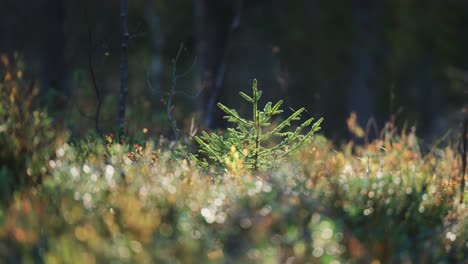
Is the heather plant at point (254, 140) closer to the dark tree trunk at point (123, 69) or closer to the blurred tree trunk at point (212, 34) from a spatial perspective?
the dark tree trunk at point (123, 69)

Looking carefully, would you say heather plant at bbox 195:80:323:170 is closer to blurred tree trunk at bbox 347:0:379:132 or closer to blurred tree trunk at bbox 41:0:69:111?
blurred tree trunk at bbox 347:0:379:132

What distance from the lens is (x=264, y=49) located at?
19547 mm

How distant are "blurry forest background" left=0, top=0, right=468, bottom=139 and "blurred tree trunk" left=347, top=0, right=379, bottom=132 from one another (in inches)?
0.9

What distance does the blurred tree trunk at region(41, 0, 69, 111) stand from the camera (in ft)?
45.4

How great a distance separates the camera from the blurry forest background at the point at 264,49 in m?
11.4

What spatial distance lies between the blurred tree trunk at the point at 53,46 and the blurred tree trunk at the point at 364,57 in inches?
263

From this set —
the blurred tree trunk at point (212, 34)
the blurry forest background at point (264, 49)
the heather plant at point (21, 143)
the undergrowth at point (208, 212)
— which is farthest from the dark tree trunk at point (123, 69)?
the blurred tree trunk at point (212, 34)

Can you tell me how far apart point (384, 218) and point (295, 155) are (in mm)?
1319

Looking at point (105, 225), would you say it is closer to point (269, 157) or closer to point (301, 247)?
point (301, 247)

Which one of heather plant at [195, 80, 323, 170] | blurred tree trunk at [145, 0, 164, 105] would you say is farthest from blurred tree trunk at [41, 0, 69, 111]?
heather plant at [195, 80, 323, 170]

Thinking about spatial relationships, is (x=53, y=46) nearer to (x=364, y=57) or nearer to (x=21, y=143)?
(x=364, y=57)

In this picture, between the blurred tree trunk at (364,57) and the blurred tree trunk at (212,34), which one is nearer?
the blurred tree trunk at (212,34)

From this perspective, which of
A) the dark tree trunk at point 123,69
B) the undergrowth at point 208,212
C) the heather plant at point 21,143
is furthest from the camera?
the dark tree trunk at point 123,69

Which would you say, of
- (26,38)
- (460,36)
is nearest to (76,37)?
(26,38)
